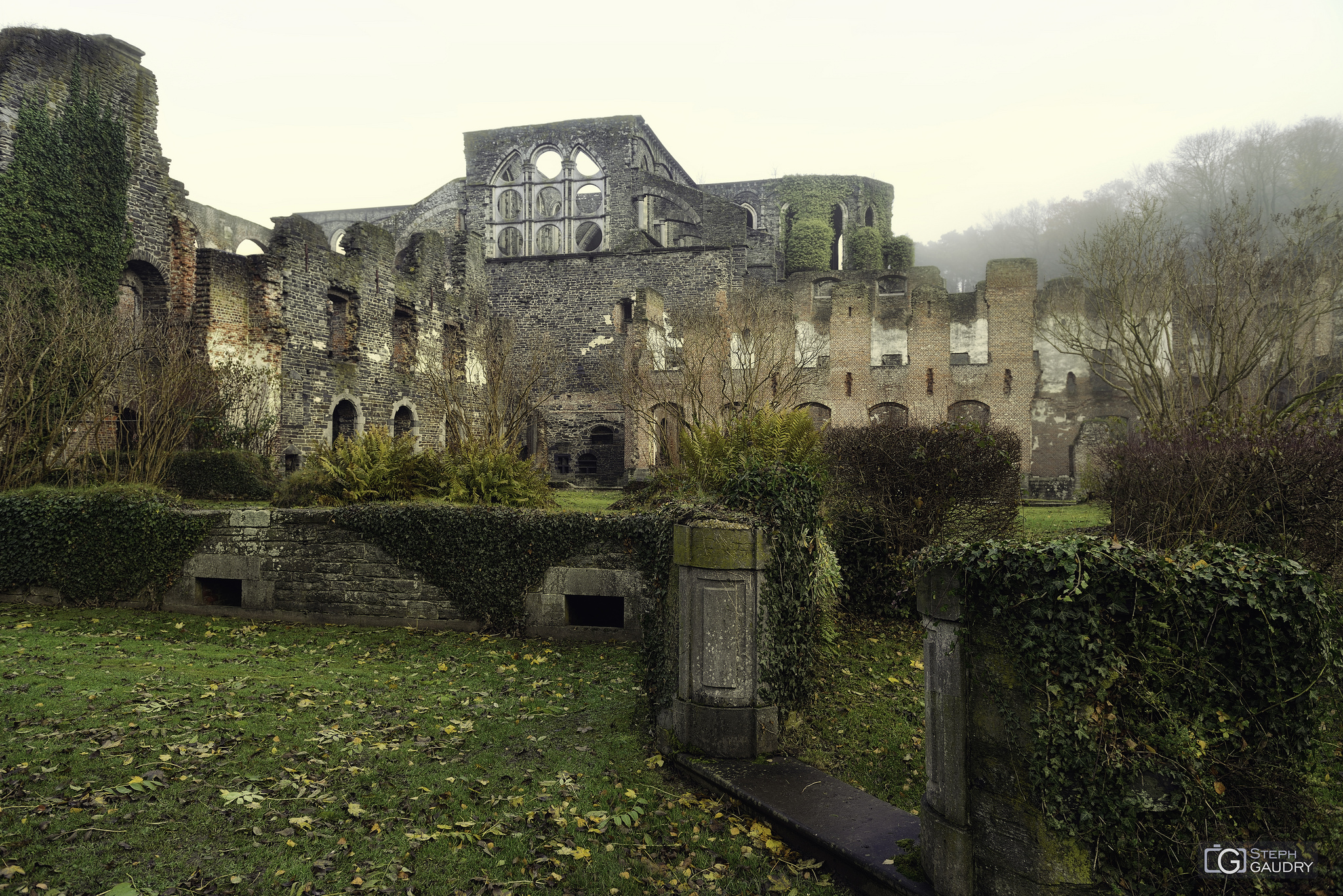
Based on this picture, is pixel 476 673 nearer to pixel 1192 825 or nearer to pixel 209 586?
pixel 209 586

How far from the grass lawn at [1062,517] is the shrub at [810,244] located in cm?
1823

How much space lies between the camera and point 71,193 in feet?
46.5

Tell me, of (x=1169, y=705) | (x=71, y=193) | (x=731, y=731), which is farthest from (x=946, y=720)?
(x=71, y=193)

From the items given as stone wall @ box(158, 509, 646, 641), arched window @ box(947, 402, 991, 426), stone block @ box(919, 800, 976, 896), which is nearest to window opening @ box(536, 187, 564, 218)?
arched window @ box(947, 402, 991, 426)

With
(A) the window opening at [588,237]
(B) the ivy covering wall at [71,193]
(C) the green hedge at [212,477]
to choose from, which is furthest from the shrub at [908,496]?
(A) the window opening at [588,237]

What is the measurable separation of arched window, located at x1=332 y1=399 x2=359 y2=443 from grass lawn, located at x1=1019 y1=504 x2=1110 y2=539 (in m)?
15.1

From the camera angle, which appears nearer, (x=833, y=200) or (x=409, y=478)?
(x=409, y=478)

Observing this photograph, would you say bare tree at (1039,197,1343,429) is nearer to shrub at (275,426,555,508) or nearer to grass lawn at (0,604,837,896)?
grass lawn at (0,604,837,896)

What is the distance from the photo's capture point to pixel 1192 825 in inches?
107

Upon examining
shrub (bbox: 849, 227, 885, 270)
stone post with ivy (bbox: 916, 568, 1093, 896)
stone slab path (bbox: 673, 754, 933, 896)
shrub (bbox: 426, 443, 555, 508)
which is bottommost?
stone slab path (bbox: 673, 754, 933, 896)

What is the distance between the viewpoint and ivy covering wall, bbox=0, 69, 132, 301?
13.3 metres

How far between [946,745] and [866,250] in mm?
32198

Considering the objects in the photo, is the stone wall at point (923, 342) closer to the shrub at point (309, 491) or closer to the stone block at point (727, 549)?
the shrub at point (309, 491)

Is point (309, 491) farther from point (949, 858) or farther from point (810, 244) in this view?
point (810, 244)
